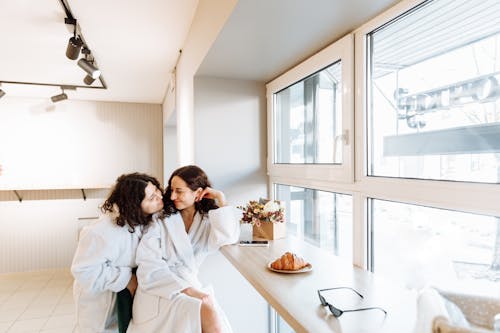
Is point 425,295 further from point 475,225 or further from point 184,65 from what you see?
point 184,65

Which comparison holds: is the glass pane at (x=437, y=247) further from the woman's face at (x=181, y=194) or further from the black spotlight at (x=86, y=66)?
the black spotlight at (x=86, y=66)

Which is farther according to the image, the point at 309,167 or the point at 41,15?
the point at 41,15

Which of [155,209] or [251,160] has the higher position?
[251,160]

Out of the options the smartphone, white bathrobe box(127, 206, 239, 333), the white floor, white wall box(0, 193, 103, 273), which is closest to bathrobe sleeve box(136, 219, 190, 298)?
white bathrobe box(127, 206, 239, 333)

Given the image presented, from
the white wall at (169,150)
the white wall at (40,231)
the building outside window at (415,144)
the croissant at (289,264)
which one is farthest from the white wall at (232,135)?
the white wall at (40,231)

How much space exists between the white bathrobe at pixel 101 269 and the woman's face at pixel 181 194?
9.6 inches

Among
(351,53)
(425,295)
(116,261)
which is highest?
(351,53)

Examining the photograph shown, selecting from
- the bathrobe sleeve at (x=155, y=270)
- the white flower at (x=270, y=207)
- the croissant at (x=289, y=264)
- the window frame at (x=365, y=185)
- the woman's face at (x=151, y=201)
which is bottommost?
the bathrobe sleeve at (x=155, y=270)

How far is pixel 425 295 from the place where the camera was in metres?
0.64

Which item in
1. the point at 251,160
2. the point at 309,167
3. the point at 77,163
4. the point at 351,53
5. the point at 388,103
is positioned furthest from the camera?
the point at 77,163

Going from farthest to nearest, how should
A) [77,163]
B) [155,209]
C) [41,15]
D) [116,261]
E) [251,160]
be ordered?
[77,163], [251,160], [41,15], [155,209], [116,261]

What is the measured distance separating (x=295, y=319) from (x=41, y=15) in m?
2.32

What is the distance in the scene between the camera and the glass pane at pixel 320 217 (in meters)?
1.64

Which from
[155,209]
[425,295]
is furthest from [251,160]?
[425,295]
